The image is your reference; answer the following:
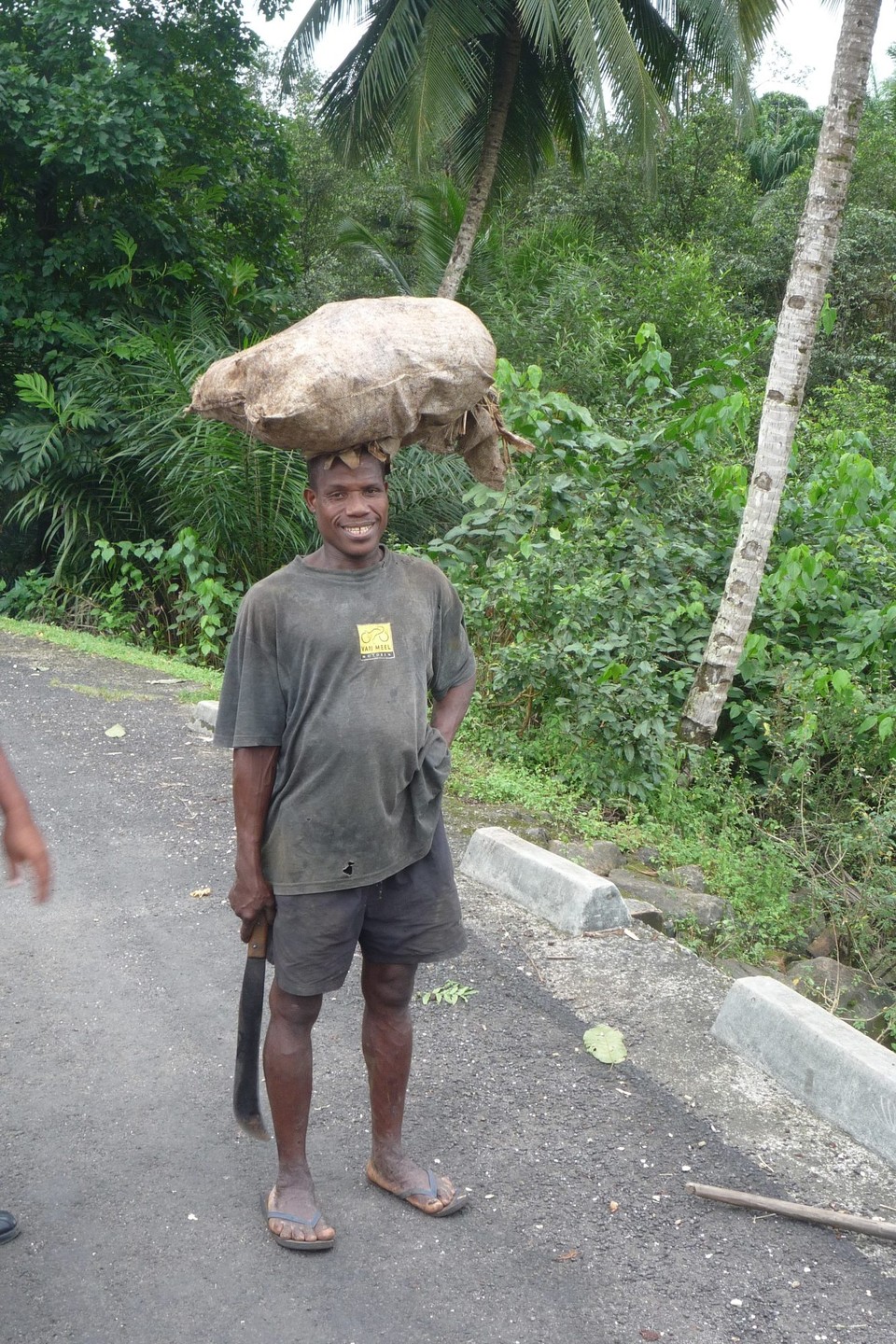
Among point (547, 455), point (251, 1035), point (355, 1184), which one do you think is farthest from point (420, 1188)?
point (547, 455)

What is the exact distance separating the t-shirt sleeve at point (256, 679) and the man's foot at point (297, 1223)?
3.53ft

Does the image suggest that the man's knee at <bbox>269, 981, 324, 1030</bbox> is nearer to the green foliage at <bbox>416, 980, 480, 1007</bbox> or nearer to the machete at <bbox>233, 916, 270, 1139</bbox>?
the machete at <bbox>233, 916, 270, 1139</bbox>

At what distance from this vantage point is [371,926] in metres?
2.79

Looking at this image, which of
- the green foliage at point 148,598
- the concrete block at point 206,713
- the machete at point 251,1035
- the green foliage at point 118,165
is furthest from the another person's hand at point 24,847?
the green foliage at point 118,165

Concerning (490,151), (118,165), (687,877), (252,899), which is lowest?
(687,877)

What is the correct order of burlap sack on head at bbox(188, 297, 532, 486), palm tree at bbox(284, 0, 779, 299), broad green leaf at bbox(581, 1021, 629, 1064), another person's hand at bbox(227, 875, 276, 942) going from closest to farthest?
burlap sack on head at bbox(188, 297, 532, 486)
another person's hand at bbox(227, 875, 276, 942)
broad green leaf at bbox(581, 1021, 629, 1064)
palm tree at bbox(284, 0, 779, 299)

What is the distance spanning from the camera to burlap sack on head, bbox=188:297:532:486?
2.57 meters

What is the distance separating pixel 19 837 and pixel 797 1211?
2.06 metres

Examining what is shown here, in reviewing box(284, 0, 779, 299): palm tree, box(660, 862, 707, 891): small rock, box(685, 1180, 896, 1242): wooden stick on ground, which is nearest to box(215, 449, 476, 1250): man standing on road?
box(685, 1180, 896, 1242): wooden stick on ground

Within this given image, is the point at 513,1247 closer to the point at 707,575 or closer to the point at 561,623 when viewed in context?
the point at 561,623

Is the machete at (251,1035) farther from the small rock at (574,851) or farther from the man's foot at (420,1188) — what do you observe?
the small rock at (574,851)

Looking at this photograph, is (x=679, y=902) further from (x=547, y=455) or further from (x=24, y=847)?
(x=547, y=455)

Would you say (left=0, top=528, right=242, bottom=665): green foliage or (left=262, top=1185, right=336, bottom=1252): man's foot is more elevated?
(left=0, top=528, right=242, bottom=665): green foliage

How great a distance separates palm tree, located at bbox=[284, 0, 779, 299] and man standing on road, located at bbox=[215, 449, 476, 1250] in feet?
40.9
